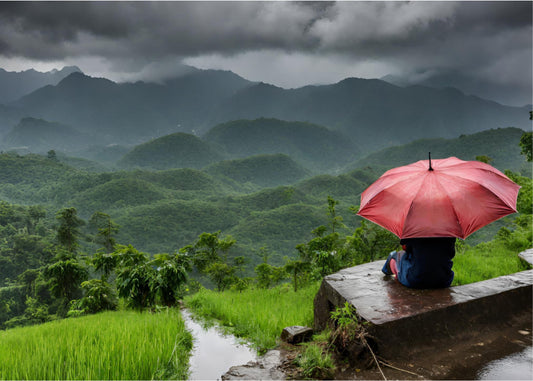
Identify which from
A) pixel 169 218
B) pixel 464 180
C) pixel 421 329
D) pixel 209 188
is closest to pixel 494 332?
pixel 421 329

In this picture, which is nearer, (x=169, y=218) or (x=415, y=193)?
(x=415, y=193)

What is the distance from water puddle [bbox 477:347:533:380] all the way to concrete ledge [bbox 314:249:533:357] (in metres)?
0.34

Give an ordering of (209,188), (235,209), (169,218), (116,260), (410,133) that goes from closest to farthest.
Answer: (116,260) → (169,218) → (235,209) → (209,188) → (410,133)

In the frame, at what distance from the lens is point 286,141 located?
15688cm

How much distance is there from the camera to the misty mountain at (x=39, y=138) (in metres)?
178

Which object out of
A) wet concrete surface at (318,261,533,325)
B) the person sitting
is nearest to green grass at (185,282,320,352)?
wet concrete surface at (318,261,533,325)

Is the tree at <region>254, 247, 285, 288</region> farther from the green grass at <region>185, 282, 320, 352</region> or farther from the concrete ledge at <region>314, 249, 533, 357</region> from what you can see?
the concrete ledge at <region>314, 249, 533, 357</region>

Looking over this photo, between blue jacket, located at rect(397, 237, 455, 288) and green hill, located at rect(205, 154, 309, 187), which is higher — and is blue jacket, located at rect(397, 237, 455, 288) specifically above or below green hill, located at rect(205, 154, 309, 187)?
below

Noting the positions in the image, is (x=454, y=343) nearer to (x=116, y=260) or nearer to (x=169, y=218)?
(x=116, y=260)

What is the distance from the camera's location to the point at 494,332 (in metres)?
2.94

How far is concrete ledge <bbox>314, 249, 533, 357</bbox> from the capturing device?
264 centimetres

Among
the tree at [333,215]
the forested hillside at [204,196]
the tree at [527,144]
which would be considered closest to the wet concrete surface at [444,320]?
the tree at [333,215]

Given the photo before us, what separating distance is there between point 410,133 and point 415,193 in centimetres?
20446

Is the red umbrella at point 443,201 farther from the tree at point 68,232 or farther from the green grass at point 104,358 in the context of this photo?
the tree at point 68,232
